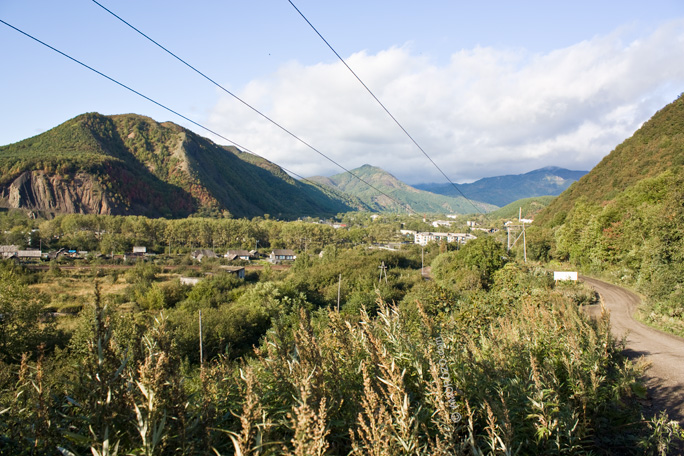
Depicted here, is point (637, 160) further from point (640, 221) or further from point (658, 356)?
point (658, 356)

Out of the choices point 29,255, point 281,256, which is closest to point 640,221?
point 281,256

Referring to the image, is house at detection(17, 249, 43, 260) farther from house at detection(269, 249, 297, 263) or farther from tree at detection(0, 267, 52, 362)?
tree at detection(0, 267, 52, 362)

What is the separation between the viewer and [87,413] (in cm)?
194

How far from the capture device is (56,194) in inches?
3548

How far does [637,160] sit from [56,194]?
120325mm

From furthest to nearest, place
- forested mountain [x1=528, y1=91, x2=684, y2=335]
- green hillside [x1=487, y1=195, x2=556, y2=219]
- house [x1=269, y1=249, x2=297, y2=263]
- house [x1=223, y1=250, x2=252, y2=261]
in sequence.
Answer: green hillside [x1=487, y1=195, x2=556, y2=219] < house [x1=269, y1=249, x2=297, y2=263] < house [x1=223, y1=250, x2=252, y2=261] < forested mountain [x1=528, y1=91, x2=684, y2=335]

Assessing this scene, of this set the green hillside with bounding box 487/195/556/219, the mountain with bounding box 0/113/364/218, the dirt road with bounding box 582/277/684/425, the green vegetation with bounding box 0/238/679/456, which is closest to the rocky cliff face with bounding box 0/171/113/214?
the mountain with bounding box 0/113/364/218

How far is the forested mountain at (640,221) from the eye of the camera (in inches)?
482

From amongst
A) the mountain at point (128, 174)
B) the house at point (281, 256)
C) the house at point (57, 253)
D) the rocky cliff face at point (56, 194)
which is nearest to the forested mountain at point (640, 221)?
the house at point (281, 256)

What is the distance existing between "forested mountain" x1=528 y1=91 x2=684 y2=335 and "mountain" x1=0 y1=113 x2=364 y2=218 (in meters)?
107

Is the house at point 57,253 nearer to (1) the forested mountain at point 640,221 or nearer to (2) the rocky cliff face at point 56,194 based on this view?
(2) the rocky cliff face at point 56,194

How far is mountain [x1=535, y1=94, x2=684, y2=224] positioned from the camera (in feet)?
119

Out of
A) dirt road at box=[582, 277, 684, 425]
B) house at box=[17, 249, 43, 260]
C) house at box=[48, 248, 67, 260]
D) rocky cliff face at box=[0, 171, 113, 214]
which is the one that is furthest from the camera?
rocky cliff face at box=[0, 171, 113, 214]

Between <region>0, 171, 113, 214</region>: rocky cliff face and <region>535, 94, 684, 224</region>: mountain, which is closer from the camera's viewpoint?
<region>535, 94, 684, 224</region>: mountain
